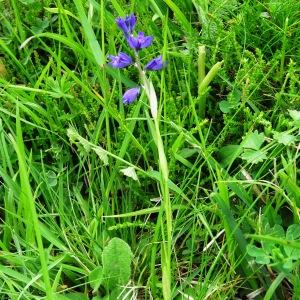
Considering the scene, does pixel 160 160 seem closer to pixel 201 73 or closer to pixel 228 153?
pixel 228 153

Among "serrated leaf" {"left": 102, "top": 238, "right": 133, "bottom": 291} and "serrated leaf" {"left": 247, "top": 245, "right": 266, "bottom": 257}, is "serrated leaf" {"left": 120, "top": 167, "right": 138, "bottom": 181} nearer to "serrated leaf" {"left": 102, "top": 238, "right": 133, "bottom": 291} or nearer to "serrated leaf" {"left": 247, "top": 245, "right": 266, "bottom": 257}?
"serrated leaf" {"left": 102, "top": 238, "right": 133, "bottom": 291}

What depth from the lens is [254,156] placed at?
150cm

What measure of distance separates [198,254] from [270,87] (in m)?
0.48

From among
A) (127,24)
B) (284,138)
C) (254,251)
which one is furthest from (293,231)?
(127,24)

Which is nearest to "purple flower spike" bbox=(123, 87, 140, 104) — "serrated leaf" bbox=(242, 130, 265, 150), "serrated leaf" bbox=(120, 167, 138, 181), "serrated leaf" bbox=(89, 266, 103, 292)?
"serrated leaf" bbox=(120, 167, 138, 181)

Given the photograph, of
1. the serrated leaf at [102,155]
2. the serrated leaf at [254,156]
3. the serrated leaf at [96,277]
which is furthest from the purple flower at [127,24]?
the serrated leaf at [96,277]

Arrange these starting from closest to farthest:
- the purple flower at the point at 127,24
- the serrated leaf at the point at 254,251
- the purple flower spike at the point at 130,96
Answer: the serrated leaf at the point at 254,251
the purple flower at the point at 127,24
the purple flower spike at the point at 130,96

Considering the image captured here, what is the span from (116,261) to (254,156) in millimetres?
391

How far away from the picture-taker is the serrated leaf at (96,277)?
143 cm

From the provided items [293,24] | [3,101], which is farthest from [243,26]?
[3,101]

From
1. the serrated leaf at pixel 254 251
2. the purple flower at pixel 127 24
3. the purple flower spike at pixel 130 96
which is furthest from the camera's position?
the purple flower spike at pixel 130 96

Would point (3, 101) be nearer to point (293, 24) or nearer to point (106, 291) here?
point (106, 291)

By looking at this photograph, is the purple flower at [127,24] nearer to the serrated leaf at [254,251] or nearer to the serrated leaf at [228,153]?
the serrated leaf at [228,153]

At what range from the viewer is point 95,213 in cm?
156
